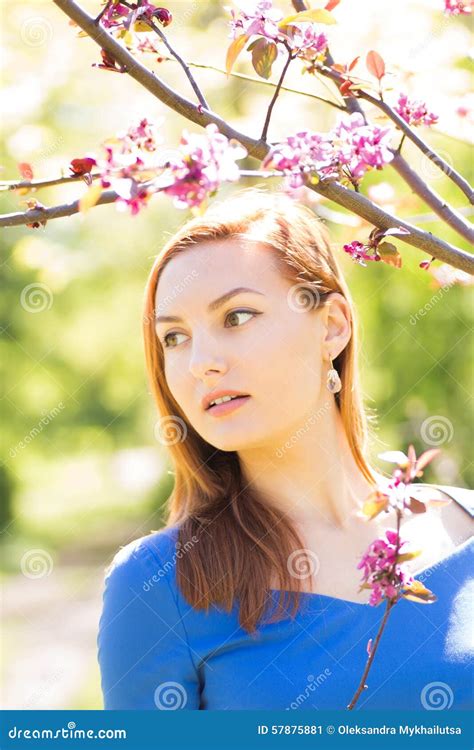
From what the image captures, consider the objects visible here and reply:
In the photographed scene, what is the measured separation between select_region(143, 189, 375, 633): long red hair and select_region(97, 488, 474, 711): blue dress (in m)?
0.04

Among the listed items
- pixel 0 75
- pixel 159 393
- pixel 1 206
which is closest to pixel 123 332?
pixel 1 206

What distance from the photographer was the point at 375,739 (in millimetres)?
1432

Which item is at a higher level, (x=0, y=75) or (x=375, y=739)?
(x=0, y=75)

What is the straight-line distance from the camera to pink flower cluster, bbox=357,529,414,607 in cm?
99

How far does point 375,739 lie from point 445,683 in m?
0.14

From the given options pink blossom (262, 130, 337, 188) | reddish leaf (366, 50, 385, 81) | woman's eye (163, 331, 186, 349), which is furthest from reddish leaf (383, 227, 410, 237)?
woman's eye (163, 331, 186, 349)

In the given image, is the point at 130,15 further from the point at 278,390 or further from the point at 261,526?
the point at 261,526

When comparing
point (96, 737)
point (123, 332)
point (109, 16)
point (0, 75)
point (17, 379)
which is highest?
point (109, 16)

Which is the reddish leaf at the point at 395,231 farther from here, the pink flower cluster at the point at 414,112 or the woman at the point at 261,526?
the woman at the point at 261,526

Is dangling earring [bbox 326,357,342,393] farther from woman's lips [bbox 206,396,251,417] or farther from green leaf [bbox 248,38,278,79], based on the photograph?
green leaf [bbox 248,38,278,79]

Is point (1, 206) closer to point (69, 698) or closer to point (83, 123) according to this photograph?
point (83, 123)

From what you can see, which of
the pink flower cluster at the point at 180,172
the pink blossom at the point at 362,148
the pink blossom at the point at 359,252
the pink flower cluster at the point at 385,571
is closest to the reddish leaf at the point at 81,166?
the pink flower cluster at the point at 180,172

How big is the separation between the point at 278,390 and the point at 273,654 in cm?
42

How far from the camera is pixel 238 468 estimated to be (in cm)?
173
